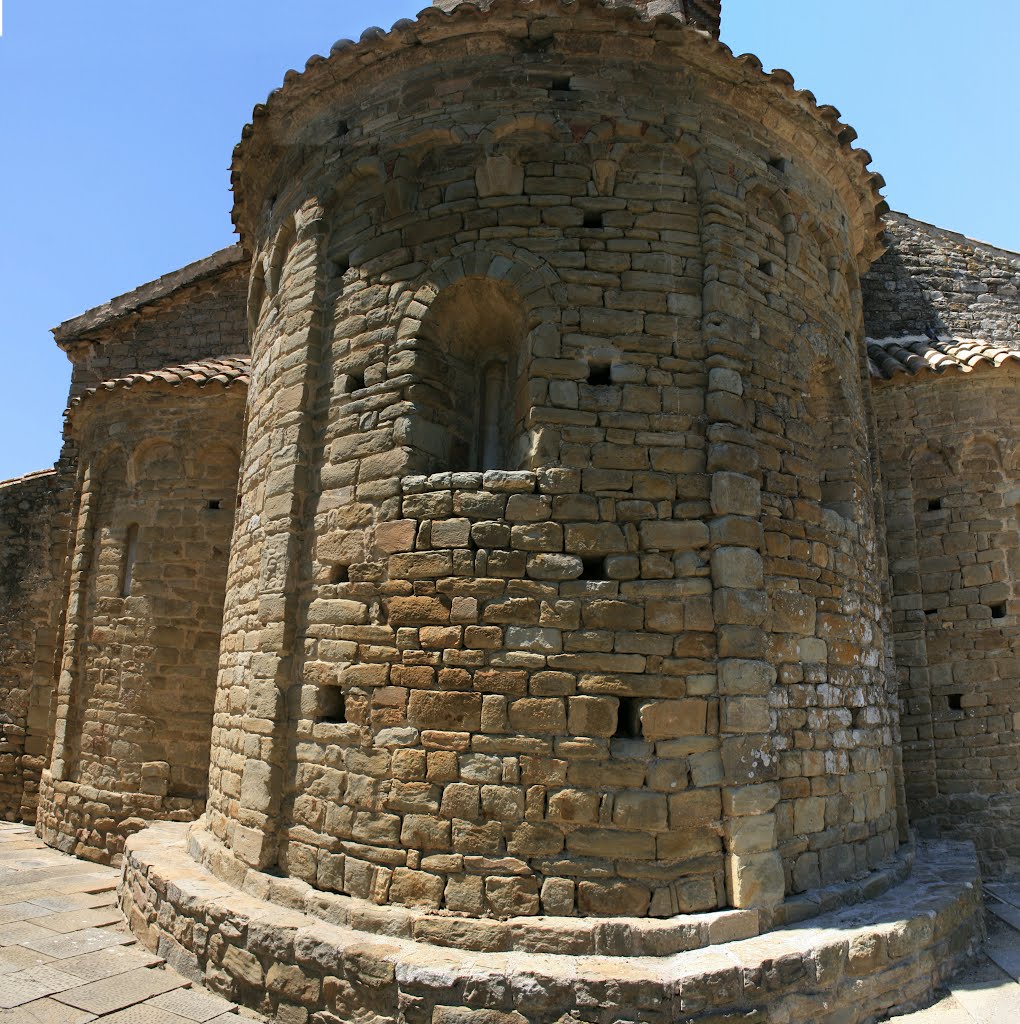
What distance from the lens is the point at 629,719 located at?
460 cm

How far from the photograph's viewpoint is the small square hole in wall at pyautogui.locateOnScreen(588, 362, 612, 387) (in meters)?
5.04

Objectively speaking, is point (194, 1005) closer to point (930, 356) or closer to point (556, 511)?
point (556, 511)

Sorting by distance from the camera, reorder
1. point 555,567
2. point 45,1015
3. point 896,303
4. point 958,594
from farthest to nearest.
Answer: point 896,303
point 958,594
point 555,567
point 45,1015

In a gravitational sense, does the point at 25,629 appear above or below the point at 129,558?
below

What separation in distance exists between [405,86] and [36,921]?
6728 mm

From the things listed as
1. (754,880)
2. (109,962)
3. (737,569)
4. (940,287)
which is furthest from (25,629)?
(940,287)

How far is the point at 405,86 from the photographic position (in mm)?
5875

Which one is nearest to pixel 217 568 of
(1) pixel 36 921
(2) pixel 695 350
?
(1) pixel 36 921

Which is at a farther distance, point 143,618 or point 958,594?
point 143,618

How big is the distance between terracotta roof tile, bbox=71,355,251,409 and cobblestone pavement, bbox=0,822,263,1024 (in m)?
5.02

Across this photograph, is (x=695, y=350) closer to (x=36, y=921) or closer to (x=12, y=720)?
(x=36, y=921)

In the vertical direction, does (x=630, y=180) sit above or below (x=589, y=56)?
below

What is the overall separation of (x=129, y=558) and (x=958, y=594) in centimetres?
886

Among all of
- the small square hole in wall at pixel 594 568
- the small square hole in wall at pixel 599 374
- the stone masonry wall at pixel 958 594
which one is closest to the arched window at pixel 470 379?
the small square hole in wall at pixel 599 374
